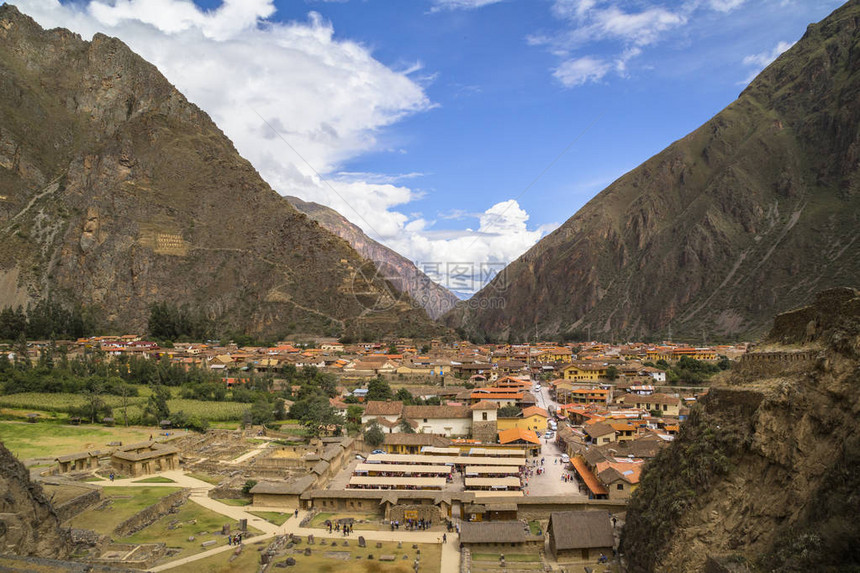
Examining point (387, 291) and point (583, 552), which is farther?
point (387, 291)

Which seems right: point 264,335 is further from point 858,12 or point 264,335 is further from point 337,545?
point 858,12

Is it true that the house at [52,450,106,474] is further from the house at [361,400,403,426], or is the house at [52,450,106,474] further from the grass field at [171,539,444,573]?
the house at [361,400,403,426]

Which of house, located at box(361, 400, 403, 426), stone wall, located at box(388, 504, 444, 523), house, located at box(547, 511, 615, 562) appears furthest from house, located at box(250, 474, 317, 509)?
house, located at box(361, 400, 403, 426)

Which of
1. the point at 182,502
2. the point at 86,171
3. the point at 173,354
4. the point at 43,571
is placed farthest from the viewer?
the point at 86,171

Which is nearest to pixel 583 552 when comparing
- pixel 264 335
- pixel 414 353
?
pixel 414 353

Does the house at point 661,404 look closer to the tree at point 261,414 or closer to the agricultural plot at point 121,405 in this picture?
the tree at point 261,414

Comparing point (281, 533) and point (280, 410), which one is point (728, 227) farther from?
point (281, 533)

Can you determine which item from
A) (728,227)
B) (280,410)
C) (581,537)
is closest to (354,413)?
(280,410)

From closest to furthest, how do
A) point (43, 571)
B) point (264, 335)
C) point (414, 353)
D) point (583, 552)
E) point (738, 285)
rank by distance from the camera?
point (43, 571), point (583, 552), point (414, 353), point (264, 335), point (738, 285)
